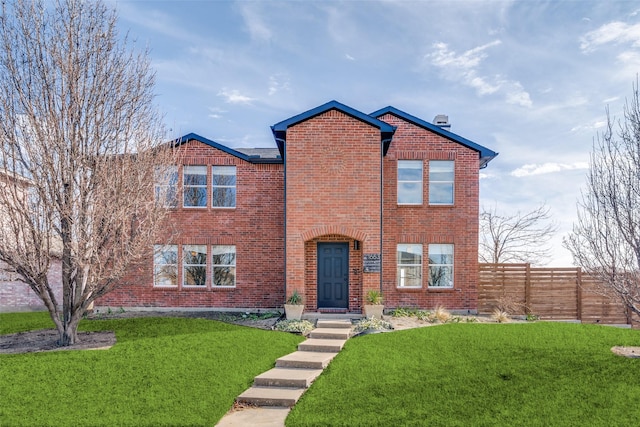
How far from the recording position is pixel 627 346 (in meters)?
10.0

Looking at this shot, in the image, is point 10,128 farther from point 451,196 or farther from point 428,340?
point 451,196

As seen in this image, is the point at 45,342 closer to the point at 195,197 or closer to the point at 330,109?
the point at 195,197

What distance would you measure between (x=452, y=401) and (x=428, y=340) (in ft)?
12.0

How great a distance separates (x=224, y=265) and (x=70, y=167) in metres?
6.69

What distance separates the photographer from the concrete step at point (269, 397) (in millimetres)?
7082

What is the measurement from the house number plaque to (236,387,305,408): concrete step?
264 inches

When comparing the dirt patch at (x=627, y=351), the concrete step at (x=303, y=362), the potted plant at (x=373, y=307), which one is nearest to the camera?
the concrete step at (x=303, y=362)

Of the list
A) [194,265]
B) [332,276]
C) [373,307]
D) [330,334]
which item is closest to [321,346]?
[330,334]

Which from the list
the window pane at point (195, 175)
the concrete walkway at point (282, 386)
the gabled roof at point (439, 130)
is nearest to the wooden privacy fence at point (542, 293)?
the gabled roof at point (439, 130)

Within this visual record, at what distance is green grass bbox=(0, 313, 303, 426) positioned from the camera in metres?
6.30

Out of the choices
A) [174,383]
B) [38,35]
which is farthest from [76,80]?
[174,383]

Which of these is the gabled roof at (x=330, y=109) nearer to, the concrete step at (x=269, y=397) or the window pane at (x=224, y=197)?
the window pane at (x=224, y=197)

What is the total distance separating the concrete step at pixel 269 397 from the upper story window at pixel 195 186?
385 inches

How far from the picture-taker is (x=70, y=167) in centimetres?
1040
